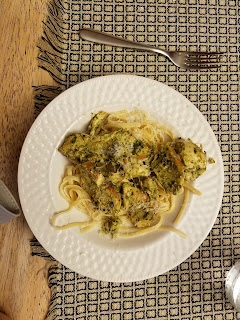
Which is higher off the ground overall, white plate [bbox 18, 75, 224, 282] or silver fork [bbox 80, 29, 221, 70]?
silver fork [bbox 80, 29, 221, 70]

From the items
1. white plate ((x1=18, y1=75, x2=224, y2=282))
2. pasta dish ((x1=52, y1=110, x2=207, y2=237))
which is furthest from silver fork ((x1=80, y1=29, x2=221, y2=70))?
pasta dish ((x1=52, y1=110, x2=207, y2=237))

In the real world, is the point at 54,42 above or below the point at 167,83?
above

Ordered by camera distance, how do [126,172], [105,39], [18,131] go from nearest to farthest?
[126,172]
[18,131]
[105,39]

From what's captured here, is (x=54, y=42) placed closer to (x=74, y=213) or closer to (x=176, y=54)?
(x=176, y=54)

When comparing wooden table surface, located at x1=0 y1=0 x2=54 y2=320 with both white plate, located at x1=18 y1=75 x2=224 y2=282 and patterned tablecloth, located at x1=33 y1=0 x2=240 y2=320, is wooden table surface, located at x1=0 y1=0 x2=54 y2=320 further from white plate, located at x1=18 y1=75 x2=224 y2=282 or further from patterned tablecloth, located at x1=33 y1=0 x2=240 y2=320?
white plate, located at x1=18 y1=75 x2=224 y2=282

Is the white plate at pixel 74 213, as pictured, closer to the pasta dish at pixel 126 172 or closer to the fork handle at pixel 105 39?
the pasta dish at pixel 126 172

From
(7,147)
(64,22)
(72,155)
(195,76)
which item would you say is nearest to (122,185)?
(72,155)

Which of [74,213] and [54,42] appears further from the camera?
[54,42]

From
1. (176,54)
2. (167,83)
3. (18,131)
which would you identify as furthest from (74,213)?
(176,54)
